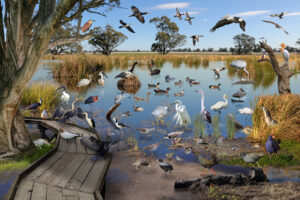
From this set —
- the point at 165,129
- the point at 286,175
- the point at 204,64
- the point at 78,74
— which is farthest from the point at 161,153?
the point at 204,64

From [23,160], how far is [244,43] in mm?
91081

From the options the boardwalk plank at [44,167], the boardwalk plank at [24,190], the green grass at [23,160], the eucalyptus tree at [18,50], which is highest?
the eucalyptus tree at [18,50]

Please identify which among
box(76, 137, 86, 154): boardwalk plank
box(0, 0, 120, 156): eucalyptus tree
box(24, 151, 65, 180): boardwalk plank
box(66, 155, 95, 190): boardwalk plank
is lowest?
box(66, 155, 95, 190): boardwalk plank

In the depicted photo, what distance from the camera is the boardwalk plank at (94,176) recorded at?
4.39 metres

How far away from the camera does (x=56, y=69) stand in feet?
75.5

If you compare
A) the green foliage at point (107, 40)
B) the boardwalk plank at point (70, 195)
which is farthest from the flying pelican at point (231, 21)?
the green foliage at point (107, 40)

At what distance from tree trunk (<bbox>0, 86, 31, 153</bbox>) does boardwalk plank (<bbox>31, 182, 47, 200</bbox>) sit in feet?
8.57

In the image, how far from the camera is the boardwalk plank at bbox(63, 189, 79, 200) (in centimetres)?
416

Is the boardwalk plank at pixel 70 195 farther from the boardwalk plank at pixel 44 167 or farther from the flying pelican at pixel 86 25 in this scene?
the flying pelican at pixel 86 25

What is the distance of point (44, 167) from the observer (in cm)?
520

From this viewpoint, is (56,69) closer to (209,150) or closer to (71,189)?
(209,150)

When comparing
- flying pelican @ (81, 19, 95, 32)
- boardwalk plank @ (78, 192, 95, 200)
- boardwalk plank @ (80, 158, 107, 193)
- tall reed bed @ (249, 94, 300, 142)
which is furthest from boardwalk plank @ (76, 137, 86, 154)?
tall reed bed @ (249, 94, 300, 142)

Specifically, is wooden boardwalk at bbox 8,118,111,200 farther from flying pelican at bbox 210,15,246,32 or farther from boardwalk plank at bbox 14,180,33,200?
flying pelican at bbox 210,15,246,32

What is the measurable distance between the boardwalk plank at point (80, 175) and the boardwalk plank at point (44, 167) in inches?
26.6
